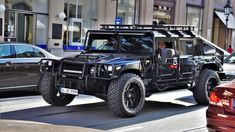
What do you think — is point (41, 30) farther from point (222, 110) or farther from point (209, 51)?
point (222, 110)

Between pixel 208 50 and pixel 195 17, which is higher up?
pixel 195 17

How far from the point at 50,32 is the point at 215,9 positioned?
18639 mm

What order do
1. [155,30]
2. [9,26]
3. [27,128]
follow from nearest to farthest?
[27,128] → [155,30] → [9,26]

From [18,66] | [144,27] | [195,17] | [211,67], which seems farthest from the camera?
[195,17]

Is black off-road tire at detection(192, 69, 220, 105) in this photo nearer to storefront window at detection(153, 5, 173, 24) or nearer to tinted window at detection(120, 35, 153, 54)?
tinted window at detection(120, 35, 153, 54)

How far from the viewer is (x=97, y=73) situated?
27.5 ft

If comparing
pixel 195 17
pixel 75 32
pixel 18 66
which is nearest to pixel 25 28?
pixel 75 32

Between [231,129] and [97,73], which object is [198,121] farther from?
[231,129]

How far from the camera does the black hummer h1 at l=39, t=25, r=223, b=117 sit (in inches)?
333

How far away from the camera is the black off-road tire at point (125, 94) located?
830 cm

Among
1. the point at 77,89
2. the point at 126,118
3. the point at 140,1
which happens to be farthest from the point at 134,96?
the point at 140,1

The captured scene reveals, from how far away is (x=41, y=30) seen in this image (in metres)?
23.5

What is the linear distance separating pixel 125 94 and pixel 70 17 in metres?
17.2

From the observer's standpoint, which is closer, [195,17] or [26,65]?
[26,65]
